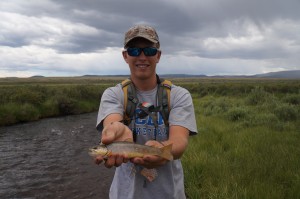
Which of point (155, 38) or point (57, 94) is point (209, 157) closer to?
point (155, 38)

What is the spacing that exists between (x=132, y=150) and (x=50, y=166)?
34.7ft

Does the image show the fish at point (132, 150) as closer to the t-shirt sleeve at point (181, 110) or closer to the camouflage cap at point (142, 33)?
the t-shirt sleeve at point (181, 110)

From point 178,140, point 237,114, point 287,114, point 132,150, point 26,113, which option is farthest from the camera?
point 26,113

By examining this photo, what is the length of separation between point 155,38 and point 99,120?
37.9 inches

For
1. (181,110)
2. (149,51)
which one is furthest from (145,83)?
(181,110)

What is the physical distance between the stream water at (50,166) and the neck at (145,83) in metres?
6.96

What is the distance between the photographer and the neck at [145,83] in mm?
2996

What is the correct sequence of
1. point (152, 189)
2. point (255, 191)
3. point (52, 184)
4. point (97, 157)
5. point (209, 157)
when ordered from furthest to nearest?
point (52, 184) < point (209, 157) < point (255, 191) < point (152, 189) < point (97, 157)

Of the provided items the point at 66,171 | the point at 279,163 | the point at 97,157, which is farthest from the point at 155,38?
the point at 66,171

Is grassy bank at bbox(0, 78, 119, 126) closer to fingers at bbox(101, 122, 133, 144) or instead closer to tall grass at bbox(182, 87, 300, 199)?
tall grass at bbox(182, 87, 300, 199)

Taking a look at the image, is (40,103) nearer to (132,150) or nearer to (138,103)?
(138,103)

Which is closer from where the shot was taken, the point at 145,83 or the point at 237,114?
the point at 145,83

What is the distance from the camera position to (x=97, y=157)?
2527 millimetres

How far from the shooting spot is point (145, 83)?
118 inches
